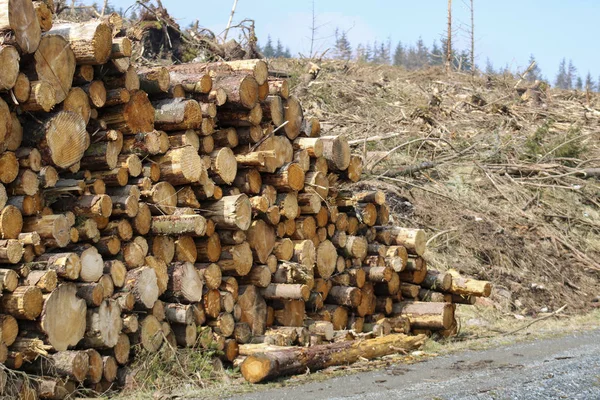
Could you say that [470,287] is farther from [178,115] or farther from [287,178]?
[178,115]

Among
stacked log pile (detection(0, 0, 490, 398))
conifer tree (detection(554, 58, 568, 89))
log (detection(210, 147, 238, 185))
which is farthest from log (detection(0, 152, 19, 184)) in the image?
conifer tree (detection(554, 58, 568, 89))

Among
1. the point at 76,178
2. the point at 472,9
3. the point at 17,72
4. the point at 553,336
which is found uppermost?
the point at 472,9

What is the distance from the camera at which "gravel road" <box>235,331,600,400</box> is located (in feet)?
18.6

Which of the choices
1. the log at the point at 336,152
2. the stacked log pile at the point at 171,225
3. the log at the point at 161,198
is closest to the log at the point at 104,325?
the stacked log pile at the point at 171,225

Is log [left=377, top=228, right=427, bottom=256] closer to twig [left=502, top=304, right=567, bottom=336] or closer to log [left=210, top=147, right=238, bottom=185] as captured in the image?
twig [left=502, top=304, right=567, bottom=336]

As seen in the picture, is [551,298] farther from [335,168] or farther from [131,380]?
[131,380]

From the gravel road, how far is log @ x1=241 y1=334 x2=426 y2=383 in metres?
0.28

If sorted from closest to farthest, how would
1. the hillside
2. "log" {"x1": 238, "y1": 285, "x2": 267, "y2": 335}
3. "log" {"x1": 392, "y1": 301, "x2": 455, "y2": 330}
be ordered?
"log" {"x1": 238, "y1": 285, "x2": 267, "y2": 335}
"log" {"x1": 392, "y1": 301, "x2": 455, "y2": 330}
the hillside

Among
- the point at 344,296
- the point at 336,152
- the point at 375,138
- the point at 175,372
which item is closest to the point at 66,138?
the point at 175,372

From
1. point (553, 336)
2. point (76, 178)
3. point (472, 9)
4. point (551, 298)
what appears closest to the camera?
point (76, 178)

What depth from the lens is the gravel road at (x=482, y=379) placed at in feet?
18.6

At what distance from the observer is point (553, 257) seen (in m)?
12.1

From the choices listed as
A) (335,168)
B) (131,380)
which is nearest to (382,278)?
(335,168)

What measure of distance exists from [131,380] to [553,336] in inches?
197
